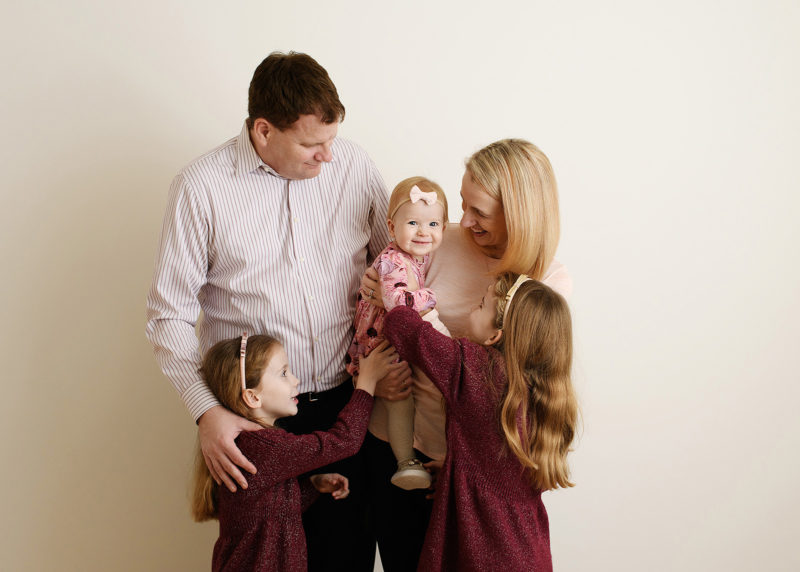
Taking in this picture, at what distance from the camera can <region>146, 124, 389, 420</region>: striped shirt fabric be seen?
76.1 inches

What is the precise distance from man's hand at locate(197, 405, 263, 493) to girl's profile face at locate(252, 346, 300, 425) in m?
0.06

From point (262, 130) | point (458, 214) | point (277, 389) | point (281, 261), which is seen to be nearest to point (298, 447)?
point (277, 389)

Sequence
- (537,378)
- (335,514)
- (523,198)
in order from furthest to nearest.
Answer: (335,514) → (523,198) → (537,378)

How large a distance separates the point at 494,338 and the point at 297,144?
2.53 feet

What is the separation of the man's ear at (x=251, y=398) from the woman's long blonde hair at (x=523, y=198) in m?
0.77

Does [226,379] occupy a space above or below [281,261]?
below

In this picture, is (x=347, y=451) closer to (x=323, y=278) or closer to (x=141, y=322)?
(x=323, y=278)

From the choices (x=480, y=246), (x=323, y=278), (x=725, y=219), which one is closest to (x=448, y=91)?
(x=480, y=246)

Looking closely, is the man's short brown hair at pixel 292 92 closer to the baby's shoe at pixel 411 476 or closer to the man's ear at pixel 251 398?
the man's ear at pixel 251 398

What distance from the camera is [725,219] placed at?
2750 mm

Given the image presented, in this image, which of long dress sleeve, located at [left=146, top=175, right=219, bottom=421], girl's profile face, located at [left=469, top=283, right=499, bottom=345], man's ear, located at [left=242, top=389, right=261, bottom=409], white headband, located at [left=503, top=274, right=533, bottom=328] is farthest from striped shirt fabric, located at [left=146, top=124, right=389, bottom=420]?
white headband, located at [left=503, top=274, right=533, bottom=328]

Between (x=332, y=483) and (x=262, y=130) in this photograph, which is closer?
(x=262, y=130)

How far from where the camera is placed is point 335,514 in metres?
2.14

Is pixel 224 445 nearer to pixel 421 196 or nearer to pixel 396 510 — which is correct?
pixel 396 510
